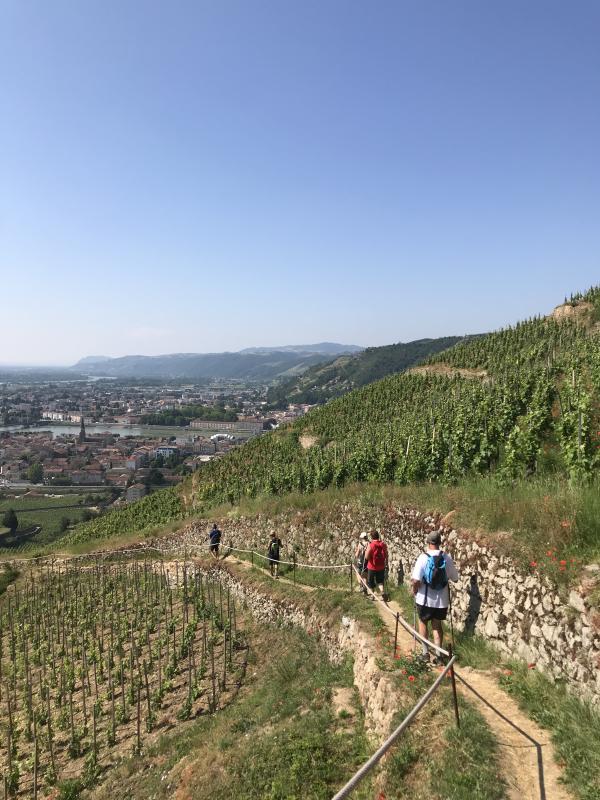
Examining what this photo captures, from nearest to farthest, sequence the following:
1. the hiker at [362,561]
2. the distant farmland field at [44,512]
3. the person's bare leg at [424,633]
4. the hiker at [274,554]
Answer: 1. the person's bare leg at [424,633]
2. the hiker at [362,561]
3. the hiker at [274,554]
4. the distant farmland field at [44,512]

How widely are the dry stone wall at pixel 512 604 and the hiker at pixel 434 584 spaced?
1146 mm

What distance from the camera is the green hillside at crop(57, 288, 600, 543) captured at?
14.5m

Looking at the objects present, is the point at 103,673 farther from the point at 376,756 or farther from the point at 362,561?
the point at 376,756

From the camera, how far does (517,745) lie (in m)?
5.75

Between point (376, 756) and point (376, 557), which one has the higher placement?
point (376, 756)

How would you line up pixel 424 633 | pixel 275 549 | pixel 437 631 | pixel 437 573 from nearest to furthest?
pixel 437 573
pixel 437 631
pixel 424 633
pixel 275 549

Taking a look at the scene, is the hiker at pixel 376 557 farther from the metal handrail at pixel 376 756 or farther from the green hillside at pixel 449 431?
the metal handrail at pixel 376 756

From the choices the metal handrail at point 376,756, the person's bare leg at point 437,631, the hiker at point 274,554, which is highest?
the metal handrail at point 376,756

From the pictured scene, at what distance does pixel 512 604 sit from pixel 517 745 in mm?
2403

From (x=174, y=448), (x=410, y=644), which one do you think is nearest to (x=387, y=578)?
(x=410, y=644)

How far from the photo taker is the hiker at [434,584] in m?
7.63

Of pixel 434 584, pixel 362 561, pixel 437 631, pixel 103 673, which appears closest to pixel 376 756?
pixel 434 584

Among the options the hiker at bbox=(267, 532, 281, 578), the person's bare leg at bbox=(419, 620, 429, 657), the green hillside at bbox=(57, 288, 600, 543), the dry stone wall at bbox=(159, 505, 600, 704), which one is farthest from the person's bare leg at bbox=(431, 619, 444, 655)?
the hiker at bbox=(267, 532, 281, 578)

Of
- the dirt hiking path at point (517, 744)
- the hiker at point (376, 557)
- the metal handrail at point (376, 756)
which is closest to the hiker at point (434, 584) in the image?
the dirt hiking path at point (517, 744)
